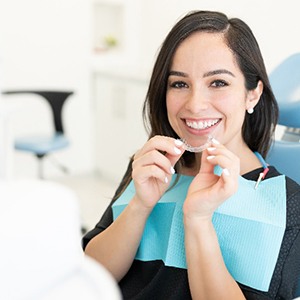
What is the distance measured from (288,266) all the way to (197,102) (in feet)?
1.25

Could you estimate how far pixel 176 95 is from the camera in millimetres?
1083

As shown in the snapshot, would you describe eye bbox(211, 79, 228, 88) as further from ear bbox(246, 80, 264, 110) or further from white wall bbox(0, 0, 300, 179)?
white wall bbox(0, 0, 300, 179)

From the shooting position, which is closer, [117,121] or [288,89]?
[288,89]

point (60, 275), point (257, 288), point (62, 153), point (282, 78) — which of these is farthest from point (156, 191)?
point (62, 153)

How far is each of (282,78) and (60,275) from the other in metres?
1.00

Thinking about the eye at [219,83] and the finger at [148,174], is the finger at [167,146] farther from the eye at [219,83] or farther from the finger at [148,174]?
the eye at [219,83]

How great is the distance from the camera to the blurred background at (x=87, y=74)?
3.47 metres

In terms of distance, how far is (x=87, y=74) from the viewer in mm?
3881

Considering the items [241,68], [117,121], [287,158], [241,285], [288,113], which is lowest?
[117,121]

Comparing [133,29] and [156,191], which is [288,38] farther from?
[133,29]

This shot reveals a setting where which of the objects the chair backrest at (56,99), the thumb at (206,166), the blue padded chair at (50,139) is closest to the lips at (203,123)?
the thumb at (206,166)

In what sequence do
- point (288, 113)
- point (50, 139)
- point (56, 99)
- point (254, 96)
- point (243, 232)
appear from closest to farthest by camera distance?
point (243, 232) < point (254, 96) < point (288, 113) < point (50, 139) < point (56, 99)

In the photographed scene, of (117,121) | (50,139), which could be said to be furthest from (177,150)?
(117,121)

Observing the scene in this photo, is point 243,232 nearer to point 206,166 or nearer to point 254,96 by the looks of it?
point 206,166
